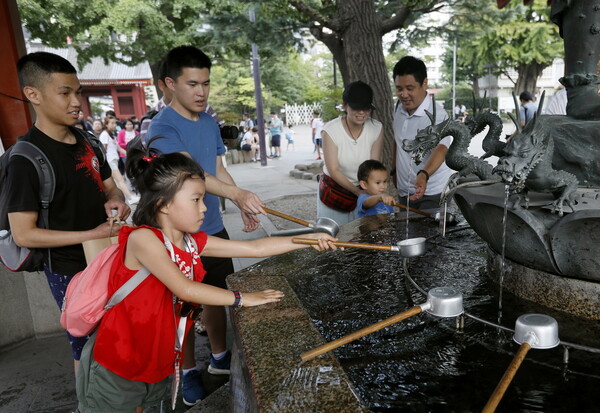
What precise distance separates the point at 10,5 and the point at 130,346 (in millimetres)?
3403

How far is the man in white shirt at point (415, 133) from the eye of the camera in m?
3.46

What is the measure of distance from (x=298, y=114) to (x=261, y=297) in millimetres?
34784

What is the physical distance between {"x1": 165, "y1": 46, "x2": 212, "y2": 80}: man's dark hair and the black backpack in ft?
2.88

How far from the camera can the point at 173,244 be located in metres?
1.91

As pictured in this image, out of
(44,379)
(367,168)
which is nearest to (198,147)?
(367,168)

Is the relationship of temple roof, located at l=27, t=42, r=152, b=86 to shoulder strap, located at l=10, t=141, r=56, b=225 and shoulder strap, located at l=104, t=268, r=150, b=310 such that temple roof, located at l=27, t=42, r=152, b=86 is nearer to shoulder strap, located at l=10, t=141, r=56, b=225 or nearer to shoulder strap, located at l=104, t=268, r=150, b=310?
shoulder strap, located at l=10, t=141, r=56, b=225

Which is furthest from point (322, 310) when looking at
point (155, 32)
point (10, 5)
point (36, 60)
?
point (155, 32)

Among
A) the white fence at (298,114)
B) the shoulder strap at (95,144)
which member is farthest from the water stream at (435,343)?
the white fence at (298,114)

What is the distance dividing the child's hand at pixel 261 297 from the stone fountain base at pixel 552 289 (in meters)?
1.21

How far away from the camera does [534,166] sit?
72.1 inches

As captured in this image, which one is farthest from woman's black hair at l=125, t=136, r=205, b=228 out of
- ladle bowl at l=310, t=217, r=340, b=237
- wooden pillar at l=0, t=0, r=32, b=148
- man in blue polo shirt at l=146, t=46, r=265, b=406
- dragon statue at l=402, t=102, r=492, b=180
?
wooden pillar at l=0, t=0, r=32, b=148

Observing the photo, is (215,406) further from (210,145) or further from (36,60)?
(36,60)

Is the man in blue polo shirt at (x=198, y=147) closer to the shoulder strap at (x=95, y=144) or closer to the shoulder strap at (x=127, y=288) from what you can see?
the shoulder strap at (x=95, y=144)

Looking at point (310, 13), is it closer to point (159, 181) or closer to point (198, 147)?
point (198, 147)
